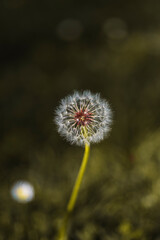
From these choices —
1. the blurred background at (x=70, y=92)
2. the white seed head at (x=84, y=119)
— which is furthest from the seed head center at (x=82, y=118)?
the blurred background at (x=70, y=92)

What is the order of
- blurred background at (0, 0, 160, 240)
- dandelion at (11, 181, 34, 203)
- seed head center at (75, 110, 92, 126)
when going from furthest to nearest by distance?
dandelion at (11, 181, 34, 203) → blurred background at (0, 0, 160, 240) → seed head center at (75, 110, 92, 126)

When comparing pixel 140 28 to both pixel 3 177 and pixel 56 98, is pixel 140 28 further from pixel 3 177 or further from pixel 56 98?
pixel 3 177

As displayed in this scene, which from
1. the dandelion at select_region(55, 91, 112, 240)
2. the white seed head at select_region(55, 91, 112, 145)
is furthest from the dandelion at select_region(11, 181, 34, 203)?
the white seed head at select_region(55, 91, 112, 145)

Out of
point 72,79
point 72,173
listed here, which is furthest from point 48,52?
point 72,173

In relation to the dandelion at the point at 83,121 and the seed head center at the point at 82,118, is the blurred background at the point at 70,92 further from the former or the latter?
the seed head center at the point at 82,118

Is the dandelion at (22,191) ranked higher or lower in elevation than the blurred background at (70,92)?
lower

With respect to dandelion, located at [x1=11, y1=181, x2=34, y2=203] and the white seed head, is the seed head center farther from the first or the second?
dandelion, located at [x1=11, y1=181, x2=34, y2=203]

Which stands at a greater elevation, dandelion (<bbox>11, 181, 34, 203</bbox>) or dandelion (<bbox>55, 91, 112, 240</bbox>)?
dandelion (<bbox>55, 91, 112, 240</bbox>)
